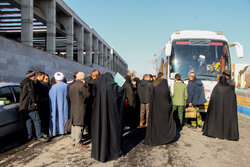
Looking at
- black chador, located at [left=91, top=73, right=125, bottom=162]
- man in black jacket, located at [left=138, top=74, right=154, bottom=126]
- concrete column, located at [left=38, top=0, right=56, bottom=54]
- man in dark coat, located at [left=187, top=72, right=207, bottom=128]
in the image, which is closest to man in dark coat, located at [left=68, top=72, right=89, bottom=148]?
black chador, located at [left=91, top=73, right=125, bottom=162]

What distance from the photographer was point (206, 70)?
852 centimetres

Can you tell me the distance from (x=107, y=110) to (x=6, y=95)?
3.03 meters

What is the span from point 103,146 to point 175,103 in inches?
147

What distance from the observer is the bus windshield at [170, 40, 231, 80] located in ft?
27.9

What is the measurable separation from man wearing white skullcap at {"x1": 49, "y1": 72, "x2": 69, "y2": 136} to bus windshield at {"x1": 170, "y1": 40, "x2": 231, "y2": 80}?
4.78 meters

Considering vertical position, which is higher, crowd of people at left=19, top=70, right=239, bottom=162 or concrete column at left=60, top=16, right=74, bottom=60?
concrete column at left=60, top=16, right=74, bottom=60

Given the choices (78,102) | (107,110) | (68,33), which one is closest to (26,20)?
(68,33)

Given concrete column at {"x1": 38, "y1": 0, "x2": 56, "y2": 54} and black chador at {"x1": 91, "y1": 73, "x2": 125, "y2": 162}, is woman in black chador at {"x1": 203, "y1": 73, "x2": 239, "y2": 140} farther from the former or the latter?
concrete column at {"x1": 38, "y1": 0, "x2": 56, "y2": 54}

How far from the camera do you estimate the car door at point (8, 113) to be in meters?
5.02

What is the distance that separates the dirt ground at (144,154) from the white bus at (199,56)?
11.1 feet

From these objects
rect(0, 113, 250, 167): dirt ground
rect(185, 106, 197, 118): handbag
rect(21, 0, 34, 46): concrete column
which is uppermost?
rect(21, 0, 34, 46): concrete column

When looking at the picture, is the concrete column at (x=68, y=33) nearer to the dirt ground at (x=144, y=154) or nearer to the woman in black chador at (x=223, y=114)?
the dirt ground at (x=144, y=154)

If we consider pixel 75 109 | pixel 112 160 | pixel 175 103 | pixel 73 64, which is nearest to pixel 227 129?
pixel 175 103

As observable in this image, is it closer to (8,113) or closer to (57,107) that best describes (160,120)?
(57,107)
